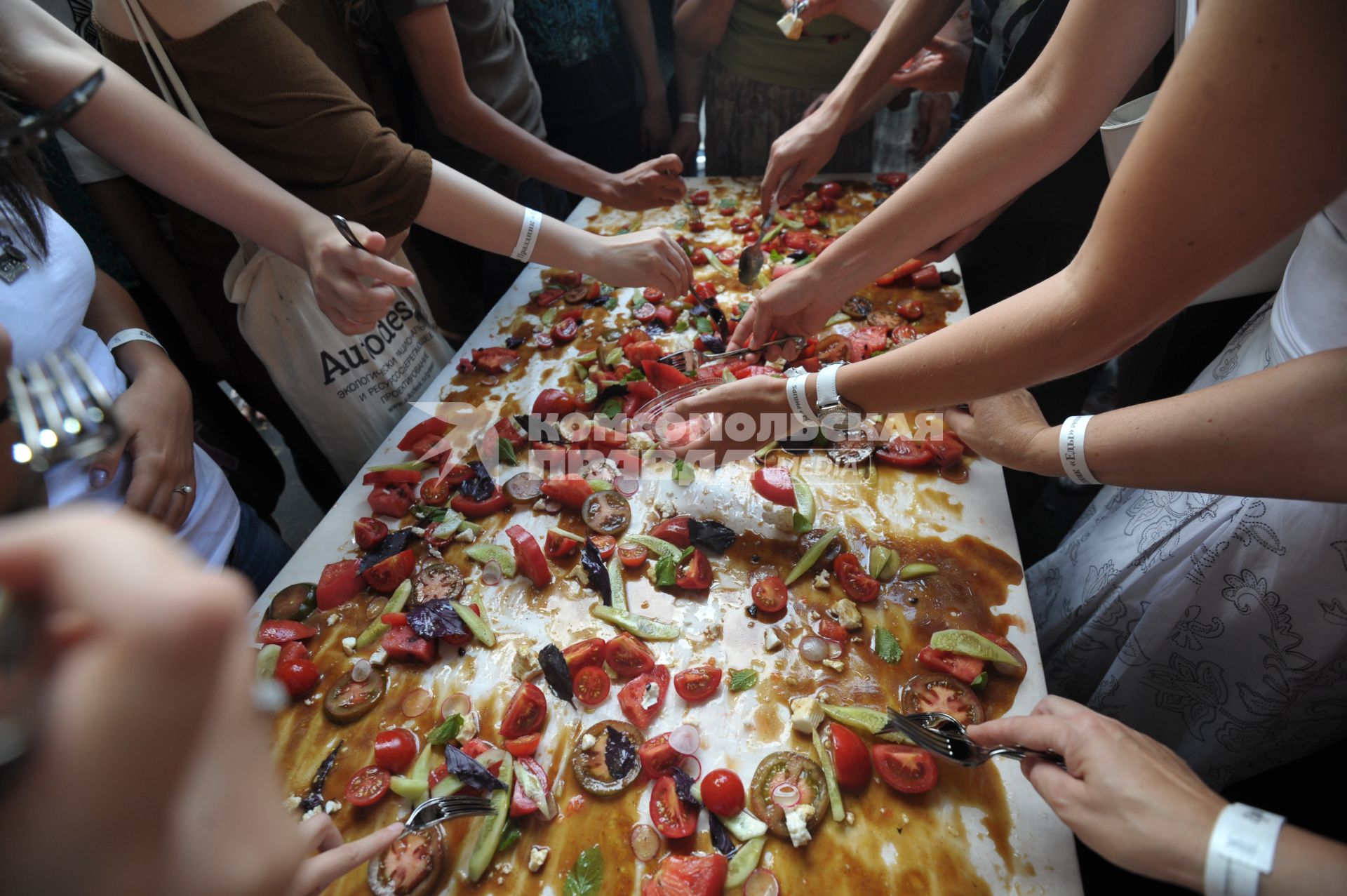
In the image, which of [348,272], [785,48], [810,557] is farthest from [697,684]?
[785,48]

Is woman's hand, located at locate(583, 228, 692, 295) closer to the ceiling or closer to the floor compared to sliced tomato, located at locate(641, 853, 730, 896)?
closer to the ceiling

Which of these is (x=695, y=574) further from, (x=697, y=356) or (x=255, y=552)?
(x=255, y=552)

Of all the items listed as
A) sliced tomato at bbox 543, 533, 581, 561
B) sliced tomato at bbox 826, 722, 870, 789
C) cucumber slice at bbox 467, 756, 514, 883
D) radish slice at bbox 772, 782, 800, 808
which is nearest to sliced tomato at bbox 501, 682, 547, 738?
cucumber slice at bbox 467, 756, 514, 883

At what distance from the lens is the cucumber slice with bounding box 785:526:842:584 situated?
1466mm

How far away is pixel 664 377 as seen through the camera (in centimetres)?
195

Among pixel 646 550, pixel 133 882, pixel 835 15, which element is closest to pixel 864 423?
pixel 646 550

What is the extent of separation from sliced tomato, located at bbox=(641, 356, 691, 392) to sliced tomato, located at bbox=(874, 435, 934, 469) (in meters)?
0.64

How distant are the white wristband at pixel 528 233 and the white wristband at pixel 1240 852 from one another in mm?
2064

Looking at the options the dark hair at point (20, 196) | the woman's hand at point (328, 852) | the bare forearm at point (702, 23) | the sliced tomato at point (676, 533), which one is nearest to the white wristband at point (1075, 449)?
the sliced tomato at point (676, 533)

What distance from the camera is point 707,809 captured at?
111 centimetres

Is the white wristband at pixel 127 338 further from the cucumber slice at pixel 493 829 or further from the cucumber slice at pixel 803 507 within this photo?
the cucumber slice at pixel 803 507

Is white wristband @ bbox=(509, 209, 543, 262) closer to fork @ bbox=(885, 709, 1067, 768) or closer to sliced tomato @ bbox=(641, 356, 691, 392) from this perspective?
sliced tomato @ bbox=(641, 356, 691, 392)

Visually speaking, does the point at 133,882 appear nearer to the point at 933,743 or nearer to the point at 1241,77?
the point at 933,743

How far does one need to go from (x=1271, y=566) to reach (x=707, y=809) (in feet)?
3.92
